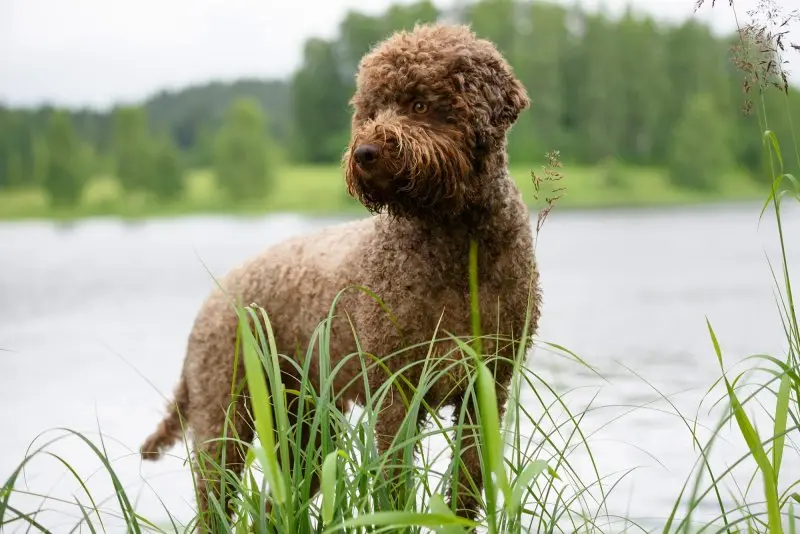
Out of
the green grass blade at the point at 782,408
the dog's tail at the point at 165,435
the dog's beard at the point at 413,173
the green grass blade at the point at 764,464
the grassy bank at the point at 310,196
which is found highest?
the dog's beard at the point at 413,173

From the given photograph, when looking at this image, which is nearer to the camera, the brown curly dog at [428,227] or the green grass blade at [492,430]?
the green grass blade at [492,430]

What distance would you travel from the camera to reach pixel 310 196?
29.9m

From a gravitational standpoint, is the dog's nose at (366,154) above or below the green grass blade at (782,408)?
above

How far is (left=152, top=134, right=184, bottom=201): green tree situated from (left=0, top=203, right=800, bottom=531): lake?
33.8 feet

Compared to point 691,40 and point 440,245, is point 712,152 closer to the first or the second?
point 691,40

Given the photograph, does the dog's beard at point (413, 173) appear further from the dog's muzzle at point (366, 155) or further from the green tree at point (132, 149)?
the green tree at point (132, 149)

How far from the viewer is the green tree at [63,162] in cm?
2917

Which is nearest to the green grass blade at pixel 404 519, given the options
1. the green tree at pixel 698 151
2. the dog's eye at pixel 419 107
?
the dog's eye at pixel 419 107

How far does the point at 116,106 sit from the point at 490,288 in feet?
118

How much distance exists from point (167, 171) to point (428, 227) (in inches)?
1190

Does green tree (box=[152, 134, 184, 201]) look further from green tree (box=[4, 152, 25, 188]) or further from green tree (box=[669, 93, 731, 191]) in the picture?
green tree (box=[669, 93, 731, 191])

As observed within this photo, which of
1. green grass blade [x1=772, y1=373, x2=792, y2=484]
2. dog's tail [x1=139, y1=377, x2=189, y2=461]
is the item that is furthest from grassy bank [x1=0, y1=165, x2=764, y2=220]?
green grass blade [x1=772, y1=373, x2=792, y2=484]

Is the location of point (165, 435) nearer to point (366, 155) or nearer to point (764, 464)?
point (366, 155)

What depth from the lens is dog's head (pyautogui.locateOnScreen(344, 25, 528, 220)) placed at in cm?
280
